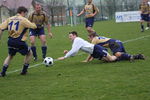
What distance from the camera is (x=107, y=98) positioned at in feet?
21.1

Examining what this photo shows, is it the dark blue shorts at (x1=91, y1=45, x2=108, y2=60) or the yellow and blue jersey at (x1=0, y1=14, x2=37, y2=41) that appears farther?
the dark blue shorts at (x1=91, y1=45, x2=108, y2=60)

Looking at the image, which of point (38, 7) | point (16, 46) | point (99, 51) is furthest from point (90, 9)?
point (16, 46)

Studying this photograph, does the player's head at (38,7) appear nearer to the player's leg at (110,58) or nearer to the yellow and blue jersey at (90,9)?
the player's leg at (110,58)

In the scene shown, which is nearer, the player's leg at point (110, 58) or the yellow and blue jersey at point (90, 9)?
the player's leg at point (110, 58)

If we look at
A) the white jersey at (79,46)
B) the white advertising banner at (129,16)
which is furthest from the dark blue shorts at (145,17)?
the white advertising banner at (129,16)

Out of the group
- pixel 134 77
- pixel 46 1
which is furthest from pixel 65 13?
pixel 134 77

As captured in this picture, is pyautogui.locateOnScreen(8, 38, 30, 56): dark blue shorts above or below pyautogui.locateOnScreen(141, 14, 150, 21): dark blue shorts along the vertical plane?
above

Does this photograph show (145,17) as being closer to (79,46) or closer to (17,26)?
(79,46)

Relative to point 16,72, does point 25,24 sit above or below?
above

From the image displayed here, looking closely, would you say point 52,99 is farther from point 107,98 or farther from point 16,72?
point 16,72

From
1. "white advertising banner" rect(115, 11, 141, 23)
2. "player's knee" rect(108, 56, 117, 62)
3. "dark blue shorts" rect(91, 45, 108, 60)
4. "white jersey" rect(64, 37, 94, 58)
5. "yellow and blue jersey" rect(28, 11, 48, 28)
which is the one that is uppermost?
"yellow and blue jersey" rect(28, 11, 48, 28)

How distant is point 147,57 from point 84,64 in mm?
1908

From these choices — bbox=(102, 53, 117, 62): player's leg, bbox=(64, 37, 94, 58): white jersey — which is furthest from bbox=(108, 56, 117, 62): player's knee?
bbox=(64, 37, 94, 58): white jersey

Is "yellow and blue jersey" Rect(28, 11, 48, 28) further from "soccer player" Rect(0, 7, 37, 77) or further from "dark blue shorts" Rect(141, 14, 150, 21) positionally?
"dark blue shorts" Rect(141, 14, 150, 21)
